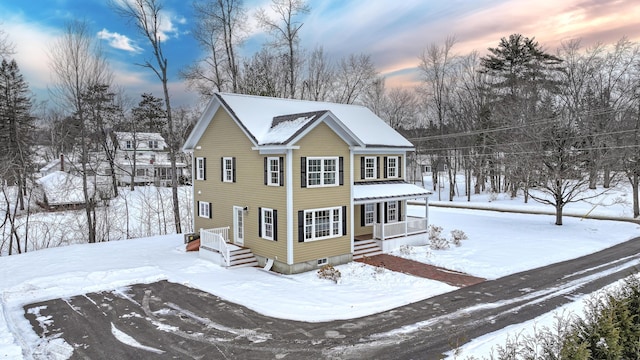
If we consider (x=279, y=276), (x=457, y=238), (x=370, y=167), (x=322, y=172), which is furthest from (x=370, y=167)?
(x=279, y=276)

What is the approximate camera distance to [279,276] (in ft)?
46.8

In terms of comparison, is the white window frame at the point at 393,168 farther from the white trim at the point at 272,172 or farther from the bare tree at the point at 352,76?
the bare tree at the point at 352,76

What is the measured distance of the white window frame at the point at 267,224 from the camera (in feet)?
49.9

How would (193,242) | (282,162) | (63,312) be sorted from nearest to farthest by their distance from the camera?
1. (63,312)
2. (282,162)
3. (193,242)

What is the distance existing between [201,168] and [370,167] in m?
8.94

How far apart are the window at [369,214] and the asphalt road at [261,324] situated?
706 cm

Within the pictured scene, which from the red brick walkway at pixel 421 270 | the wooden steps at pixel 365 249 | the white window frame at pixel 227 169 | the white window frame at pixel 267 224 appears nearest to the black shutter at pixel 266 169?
the white window frame at pixel 267 224

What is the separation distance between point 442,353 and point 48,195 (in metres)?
34.8

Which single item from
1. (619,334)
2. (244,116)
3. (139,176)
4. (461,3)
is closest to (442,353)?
(619,334)

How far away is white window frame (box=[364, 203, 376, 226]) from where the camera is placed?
750 inches

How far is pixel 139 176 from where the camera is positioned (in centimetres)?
4478

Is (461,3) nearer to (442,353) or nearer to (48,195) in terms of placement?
(442,353)

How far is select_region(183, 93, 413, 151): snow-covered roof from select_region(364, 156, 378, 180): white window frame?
0.79m

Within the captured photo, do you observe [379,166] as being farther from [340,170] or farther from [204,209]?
[204,209]
